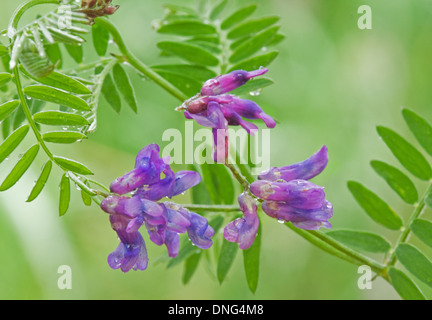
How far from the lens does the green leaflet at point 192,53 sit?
4.56 feet

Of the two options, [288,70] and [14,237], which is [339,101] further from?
[14,237]

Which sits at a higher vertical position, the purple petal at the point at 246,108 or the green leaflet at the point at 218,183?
the purple petal at the point at 246,108

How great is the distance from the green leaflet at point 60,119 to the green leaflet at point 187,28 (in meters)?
0.49

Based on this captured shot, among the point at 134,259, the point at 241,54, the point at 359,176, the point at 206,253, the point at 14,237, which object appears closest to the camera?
the point at 134,259

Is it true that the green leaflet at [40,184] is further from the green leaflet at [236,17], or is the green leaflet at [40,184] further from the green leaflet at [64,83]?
the green leaflet at [236,17]

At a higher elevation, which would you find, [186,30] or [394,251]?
[186,30]

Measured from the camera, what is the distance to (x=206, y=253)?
1614mm

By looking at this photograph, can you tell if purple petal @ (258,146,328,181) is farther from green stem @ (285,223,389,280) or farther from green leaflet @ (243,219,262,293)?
green leaflet @ (243,219,262,293)

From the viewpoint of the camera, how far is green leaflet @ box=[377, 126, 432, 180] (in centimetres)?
137

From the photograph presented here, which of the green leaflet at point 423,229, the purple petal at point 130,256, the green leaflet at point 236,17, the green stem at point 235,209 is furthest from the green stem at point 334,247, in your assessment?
the green leaflet at point 236,17

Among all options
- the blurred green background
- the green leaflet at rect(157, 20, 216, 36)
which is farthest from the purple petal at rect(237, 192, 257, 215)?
the blurred green background

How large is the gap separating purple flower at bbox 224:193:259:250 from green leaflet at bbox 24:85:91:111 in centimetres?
32
